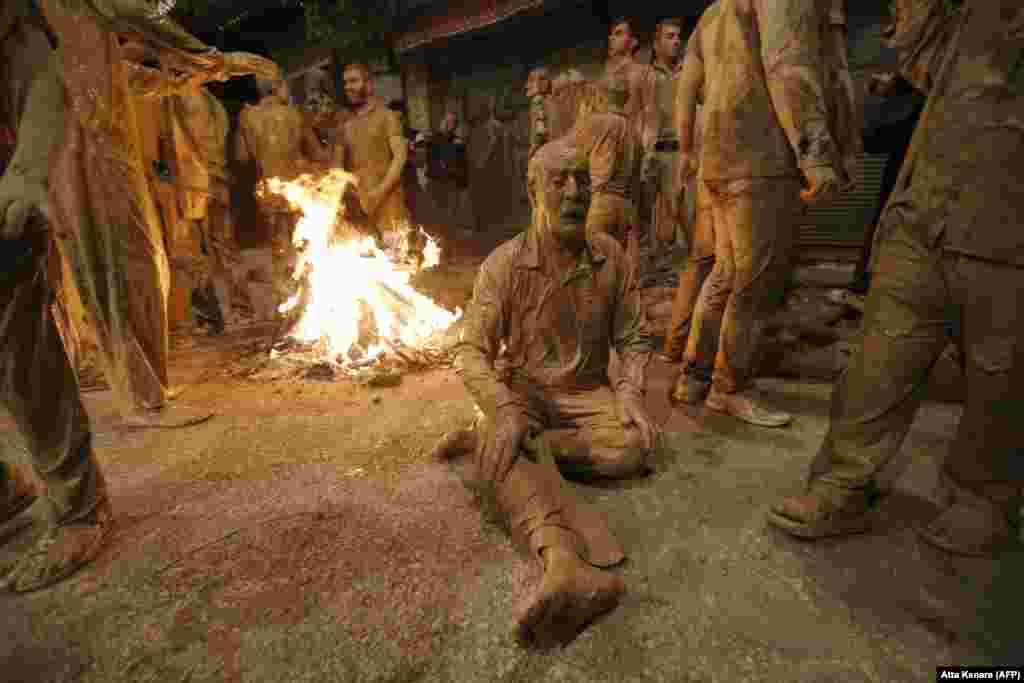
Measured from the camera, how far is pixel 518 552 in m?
2.17

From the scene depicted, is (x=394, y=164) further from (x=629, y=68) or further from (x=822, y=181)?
(x=822, y=181)

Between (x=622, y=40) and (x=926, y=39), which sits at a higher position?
(x=622, y=40)

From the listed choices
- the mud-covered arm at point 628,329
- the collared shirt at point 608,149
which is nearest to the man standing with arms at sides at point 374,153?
the collared shirt at point 608,149

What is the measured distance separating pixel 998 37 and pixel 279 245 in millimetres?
8622

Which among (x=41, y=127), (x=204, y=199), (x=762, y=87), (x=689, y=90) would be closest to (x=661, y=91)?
(x=689, y=90)

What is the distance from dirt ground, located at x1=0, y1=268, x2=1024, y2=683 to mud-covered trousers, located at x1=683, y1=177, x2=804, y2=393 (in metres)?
0.67

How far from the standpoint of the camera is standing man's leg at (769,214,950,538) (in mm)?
1997

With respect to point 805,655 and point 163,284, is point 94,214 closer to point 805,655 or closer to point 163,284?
point 163,284

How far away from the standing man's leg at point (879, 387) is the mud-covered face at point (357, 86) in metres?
7.30

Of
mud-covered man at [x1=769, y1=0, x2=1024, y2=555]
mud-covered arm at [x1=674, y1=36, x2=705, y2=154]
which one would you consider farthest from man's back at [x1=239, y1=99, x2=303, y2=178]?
mud-covered man at [x1=769, y1=0, x2=1024, y2=555]

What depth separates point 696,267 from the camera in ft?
13.1

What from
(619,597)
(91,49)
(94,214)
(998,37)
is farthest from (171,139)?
(998,37)

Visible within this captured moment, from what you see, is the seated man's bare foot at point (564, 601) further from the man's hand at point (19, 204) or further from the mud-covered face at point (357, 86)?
the mud-covered face at point (357, 86)

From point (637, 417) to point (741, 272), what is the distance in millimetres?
1506
